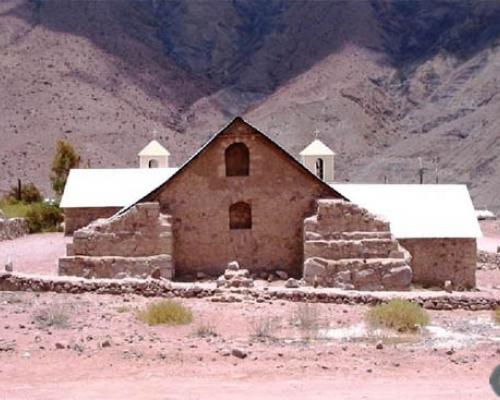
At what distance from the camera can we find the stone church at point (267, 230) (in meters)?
24.5

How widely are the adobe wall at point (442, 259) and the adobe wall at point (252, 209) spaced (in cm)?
313

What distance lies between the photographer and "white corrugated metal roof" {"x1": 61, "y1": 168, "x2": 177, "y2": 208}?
35469mm

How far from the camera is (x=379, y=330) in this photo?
16562 mm

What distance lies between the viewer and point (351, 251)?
24.5 m

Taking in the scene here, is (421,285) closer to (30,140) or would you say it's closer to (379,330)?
(379,330)

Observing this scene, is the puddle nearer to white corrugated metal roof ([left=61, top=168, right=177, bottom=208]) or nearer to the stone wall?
white corrugated metal roof ([left=61, top=168, right=177, bottom=208])

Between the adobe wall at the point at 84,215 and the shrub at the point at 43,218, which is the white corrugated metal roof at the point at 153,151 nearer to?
the shrub at the point at 43,218

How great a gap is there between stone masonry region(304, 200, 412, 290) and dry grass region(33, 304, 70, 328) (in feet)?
25.6

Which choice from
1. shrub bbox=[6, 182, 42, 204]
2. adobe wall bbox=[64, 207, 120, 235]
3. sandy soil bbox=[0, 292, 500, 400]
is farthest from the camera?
shrub bbox=[6, 182, 42, 204]

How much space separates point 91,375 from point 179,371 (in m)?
1.11

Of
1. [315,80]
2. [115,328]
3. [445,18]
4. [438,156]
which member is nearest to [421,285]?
[115,328]

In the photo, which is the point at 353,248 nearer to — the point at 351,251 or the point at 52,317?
the point at 351,251

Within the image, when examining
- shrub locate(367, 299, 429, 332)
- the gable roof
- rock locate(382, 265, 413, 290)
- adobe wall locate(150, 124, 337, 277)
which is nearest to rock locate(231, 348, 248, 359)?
shrub locate(367, 299, 429, 332)

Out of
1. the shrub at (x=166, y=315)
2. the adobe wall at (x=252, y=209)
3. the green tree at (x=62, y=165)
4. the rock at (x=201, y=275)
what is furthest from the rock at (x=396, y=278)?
the green tree at (x=62, y=165)
